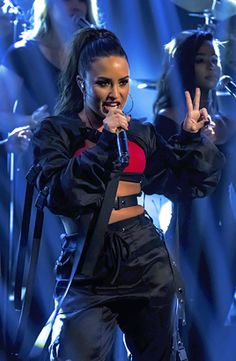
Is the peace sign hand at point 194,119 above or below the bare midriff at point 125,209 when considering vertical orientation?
above

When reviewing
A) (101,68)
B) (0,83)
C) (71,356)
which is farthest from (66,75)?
(71,356)

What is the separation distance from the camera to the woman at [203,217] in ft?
6.48

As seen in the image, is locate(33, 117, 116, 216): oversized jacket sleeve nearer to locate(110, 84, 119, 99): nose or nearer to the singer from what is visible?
the singer

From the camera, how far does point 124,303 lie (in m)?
1.30

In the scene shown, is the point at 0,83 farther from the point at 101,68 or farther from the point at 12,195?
the point at 101,68

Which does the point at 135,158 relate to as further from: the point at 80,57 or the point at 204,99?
the point at 204,99

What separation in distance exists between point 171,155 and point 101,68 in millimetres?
280

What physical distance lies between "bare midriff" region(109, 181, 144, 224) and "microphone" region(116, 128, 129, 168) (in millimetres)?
148

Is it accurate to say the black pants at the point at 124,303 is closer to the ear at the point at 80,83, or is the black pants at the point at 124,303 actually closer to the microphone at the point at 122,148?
the microphone at the point at 122,148

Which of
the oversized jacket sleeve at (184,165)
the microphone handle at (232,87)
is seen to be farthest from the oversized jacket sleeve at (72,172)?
the microphone handle at (232,87)

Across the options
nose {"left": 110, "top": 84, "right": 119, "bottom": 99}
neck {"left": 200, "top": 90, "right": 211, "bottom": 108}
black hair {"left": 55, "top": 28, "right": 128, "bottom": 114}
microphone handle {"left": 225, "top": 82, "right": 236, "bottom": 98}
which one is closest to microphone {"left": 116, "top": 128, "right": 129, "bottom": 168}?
nose {"left": 110, "top": 84, "right": 119, "bottom": 99}

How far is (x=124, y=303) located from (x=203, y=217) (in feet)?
2.57

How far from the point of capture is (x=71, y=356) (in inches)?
47.8

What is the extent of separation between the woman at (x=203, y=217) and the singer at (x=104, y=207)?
21.5 inches
